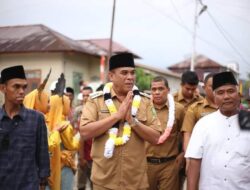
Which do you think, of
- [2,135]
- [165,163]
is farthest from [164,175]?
[2,135]

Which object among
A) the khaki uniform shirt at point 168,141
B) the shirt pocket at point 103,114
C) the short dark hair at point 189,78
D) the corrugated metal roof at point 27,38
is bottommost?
the khaki uniform shirt at point 168,141

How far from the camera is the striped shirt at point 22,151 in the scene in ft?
10.4

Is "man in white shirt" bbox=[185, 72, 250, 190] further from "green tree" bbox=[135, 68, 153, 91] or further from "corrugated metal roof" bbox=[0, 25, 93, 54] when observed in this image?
"green tree" bbox=[135, 68, 153, 91]

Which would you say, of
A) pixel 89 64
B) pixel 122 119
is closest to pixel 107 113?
pixel 122 119

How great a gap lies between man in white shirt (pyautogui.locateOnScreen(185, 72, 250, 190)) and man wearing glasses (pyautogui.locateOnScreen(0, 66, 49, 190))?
1400mm

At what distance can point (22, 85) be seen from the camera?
3352 millimetres

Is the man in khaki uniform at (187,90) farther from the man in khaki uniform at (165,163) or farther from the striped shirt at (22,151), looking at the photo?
the striped shirt at (22,151)

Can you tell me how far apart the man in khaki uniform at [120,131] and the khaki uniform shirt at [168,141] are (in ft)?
4.21

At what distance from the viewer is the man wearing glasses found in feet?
10.5

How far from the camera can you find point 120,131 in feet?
11.6

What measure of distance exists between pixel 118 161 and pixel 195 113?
152 centimetres

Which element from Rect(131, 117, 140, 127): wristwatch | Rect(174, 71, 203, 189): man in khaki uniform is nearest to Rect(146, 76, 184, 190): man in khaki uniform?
Rect(174, 71, 203, 189): man in khaki uniform

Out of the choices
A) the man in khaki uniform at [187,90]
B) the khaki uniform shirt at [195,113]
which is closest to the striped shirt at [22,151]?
the khaki uniform shirt at [195,113]

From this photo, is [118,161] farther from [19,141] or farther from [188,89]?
[188,89]
